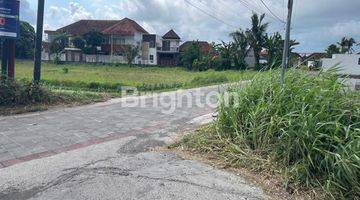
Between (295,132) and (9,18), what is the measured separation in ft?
25.0

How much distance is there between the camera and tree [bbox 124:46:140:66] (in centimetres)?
4758

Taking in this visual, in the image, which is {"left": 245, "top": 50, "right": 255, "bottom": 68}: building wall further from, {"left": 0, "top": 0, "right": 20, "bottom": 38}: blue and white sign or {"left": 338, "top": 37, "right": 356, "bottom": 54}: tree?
{"left": 0, "top": 0, "right": 20, "bottom": 38}: blue and white sign

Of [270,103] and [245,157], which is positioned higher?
[270,103]

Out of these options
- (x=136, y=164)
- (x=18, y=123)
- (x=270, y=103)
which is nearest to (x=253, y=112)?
(x=270, y=103)

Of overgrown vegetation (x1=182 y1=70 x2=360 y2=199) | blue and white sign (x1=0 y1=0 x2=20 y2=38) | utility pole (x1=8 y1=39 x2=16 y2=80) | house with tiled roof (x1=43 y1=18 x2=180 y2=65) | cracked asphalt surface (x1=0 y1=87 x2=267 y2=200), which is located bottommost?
cracked asphalt surface (x1=0 y1=87 x2=267 y2=200)

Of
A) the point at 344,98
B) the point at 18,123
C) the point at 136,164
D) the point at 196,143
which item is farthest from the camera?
the point at 18,123

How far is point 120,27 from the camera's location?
55750 millimetres

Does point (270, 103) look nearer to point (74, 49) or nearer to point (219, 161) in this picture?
point (219, 161)

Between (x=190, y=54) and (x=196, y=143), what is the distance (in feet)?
130

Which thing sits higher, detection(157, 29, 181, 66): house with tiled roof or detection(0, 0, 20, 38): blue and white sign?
detection(157, 29, 181, 66): house with tiled roof

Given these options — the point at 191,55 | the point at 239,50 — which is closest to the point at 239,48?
the point at 239,50

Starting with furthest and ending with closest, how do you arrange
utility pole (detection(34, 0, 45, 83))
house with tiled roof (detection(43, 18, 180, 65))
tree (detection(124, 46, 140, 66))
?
house with tiled roof (detection(43, 18, 180, 65))
tree (detection(124, 46, 140, 66))
utility pole (detection(34, 0, 45, 83))

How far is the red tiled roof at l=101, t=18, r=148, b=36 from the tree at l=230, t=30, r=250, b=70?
18.1m

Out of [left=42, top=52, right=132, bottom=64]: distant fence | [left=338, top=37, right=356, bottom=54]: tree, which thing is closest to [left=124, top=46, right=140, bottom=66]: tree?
[left=42, top=52, right=132, bottom=64]: distant fence
